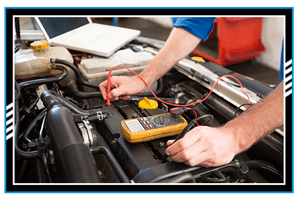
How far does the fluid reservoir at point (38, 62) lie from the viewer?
1201 mm

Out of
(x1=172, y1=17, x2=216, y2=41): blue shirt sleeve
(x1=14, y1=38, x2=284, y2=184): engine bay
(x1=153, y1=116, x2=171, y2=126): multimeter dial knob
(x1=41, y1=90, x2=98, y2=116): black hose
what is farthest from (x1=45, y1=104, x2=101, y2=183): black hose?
(x1=172, y1=17, x2=216, y2=41): blue shirt sleeve

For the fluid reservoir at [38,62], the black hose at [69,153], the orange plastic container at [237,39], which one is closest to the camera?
the black hose at [69,153]

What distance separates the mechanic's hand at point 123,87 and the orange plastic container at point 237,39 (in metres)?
2.04

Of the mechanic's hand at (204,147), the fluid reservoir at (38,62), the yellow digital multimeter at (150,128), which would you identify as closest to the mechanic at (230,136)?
the mechanic's hand at (204,147)

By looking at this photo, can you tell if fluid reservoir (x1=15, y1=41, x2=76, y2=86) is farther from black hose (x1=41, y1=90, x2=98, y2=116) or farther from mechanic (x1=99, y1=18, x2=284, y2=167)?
mechanic (x1=99, y1=18, x2=284, y2=167)

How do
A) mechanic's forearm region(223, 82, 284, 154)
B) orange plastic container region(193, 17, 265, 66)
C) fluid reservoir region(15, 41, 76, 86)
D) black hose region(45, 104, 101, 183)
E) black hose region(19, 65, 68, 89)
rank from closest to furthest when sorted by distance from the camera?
black hose region(45, 104, 101, 183) < mechanic's forearm region(223, 82, 284, 154) < black hose region(19, 65, 68, 89) < fluid reservoir region(15, 41, 76, 86) < orange plastic container region(193, 17, 265, 66)

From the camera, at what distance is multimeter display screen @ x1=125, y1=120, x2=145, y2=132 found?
0.90 m

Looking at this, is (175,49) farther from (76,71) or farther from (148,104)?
(76,71)

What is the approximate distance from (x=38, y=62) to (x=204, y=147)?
87 cm

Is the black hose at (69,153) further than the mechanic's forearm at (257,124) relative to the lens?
No

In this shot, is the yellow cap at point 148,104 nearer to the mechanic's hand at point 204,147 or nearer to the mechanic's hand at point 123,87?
the mechanic's hand at point 123,87

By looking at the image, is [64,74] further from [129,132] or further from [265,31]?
[265,31]

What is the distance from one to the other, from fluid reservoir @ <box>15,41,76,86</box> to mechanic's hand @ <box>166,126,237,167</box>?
77 cm

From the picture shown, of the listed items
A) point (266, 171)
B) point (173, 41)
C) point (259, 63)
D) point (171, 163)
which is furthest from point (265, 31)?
point (171, 163)
